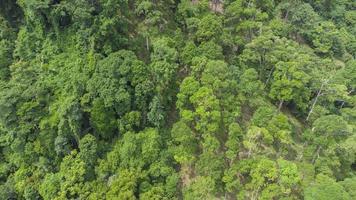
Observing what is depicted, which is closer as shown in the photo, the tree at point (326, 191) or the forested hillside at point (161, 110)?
the tree at point (326, 191)

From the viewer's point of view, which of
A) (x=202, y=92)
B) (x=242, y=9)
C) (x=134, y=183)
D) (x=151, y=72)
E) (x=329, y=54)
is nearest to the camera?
(x=134, y=183)

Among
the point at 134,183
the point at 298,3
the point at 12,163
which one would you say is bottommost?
the point at 12,163

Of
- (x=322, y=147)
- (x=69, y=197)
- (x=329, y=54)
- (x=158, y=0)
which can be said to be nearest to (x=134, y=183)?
(x=69, y=197)

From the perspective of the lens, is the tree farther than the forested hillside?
No

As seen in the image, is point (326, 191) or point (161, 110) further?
point (161, 110)

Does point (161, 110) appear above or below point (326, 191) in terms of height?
above

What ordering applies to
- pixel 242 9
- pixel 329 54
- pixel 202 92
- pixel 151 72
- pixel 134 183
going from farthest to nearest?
pixel 329 54 < pixel 242 9 < pixel 151 72 < pixel 202 92 < pixel 134 183

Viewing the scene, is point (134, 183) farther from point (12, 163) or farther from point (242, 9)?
point (242, 9)

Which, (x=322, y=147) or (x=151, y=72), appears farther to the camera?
(x=151, y=72)
